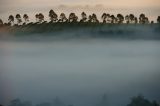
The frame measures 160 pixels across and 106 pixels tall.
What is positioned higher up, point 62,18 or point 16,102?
point 62,18

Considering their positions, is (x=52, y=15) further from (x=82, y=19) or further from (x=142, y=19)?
(x=142, y=19)

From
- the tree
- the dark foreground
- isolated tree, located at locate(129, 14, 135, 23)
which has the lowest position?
the tree

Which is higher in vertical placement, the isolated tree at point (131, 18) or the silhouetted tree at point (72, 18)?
the silhouetted tree at point (72, 18)

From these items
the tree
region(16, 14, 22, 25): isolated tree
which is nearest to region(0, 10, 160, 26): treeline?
region(16, 14, 22, 25): isolated tree

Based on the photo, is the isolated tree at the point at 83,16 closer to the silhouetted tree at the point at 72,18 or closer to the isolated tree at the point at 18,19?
the silhouetted tree at the point at 72,18

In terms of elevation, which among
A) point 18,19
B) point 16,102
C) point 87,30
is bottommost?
point 16,102

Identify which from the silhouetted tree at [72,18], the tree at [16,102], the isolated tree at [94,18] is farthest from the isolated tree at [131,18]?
the tree at [16,102]

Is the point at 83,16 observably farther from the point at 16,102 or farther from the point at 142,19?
the point at 16,102

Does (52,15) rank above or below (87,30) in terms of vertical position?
above

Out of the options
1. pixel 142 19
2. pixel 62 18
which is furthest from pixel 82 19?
pixel 142 19

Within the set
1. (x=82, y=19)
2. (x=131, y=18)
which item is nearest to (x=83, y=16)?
(x=82, y=19)

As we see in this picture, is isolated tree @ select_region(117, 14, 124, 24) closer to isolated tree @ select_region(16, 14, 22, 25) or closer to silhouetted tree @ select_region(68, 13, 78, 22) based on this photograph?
silhouetted tree @ select_region(68, 13, 78, 22)

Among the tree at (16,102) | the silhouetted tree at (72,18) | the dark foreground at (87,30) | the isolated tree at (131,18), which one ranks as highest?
the silhouetted tree at (72,18)

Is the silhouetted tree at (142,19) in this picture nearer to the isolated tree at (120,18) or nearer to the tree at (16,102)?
the isolated tree at (120,18)
